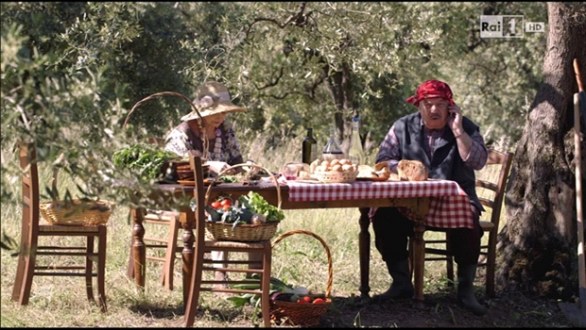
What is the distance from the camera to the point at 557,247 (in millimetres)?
7051

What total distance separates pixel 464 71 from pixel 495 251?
1378 centimetres

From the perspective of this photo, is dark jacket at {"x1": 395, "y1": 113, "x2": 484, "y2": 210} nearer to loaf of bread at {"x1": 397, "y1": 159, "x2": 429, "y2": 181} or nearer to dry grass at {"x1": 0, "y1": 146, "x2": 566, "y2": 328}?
loaf of bread at {"x1": 397, "y1": 159, "x2": 429, "y2": 181}

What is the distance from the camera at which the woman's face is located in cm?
666

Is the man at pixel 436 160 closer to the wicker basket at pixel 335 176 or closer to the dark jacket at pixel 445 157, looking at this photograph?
the dark jacket at pixel 445 157

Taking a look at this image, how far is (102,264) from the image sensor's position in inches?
232

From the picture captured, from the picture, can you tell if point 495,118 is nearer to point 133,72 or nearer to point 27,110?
point 133,72

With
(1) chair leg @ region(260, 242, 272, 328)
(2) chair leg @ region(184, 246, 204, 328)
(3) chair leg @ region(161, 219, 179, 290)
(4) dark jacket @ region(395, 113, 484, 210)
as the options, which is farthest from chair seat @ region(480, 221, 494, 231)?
(2) chair leg @ region(184, 246, 204, 328)

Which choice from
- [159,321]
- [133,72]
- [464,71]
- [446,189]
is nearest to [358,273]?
[446,189]

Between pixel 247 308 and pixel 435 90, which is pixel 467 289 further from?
pixel 247 308

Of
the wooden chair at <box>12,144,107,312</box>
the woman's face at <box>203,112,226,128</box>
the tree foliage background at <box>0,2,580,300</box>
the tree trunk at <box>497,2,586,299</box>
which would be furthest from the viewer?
the tree trunk at <box>497,2,586,299</box>

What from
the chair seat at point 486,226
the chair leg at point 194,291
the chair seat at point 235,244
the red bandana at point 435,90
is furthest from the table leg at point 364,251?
the chair leg at point 194,291

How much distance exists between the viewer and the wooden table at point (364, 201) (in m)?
5.72

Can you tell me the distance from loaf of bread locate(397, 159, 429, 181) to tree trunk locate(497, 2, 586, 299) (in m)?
1.33

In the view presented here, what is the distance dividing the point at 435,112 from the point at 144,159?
6.09ft
